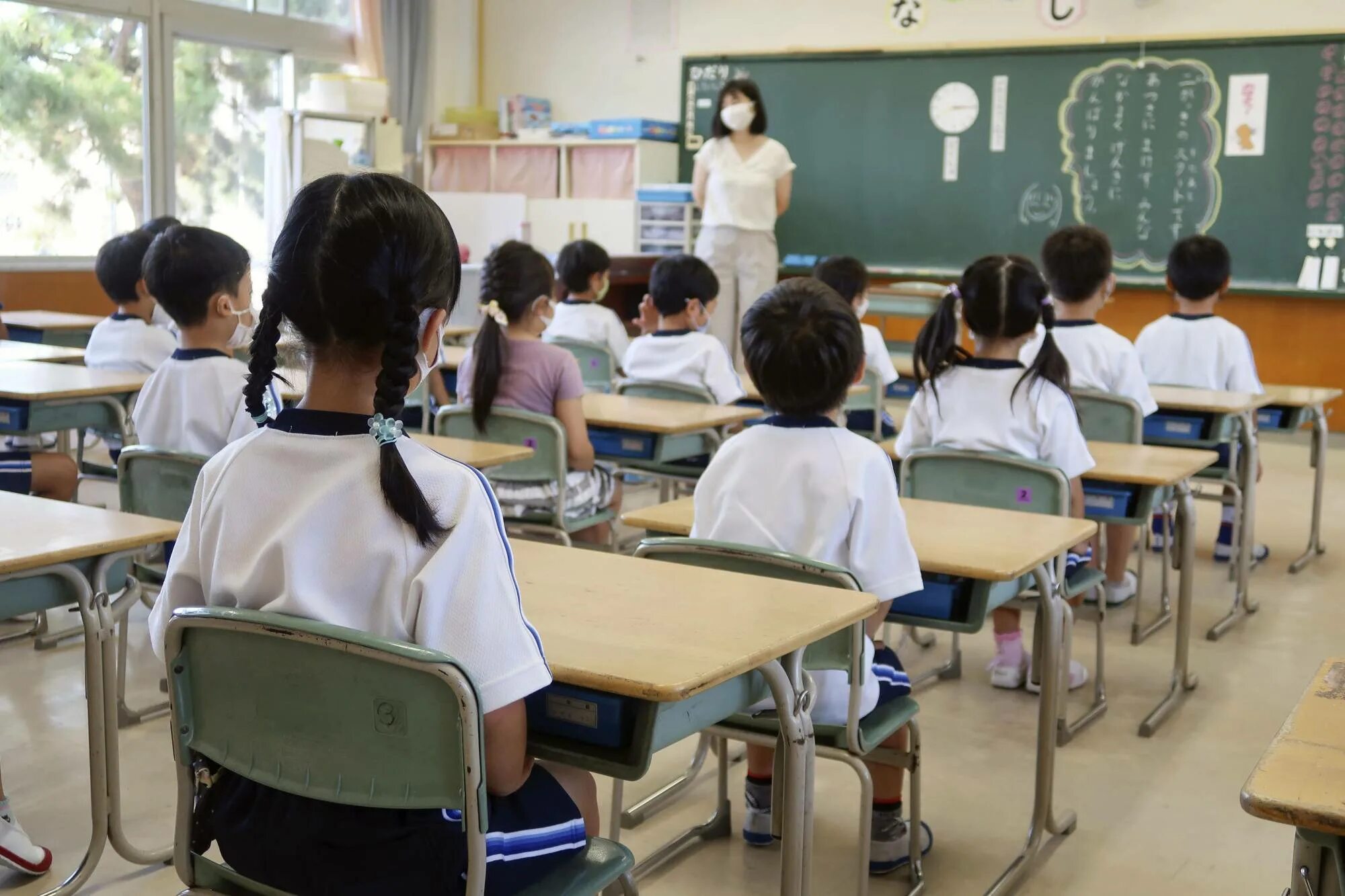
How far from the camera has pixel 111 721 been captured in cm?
209

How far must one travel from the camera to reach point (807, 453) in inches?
77.2

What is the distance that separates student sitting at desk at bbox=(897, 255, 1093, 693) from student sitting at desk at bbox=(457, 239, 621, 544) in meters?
0.87

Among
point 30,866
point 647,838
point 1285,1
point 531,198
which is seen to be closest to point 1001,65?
point 1285,1

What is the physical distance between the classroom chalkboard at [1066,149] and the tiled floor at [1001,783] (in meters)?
3.73

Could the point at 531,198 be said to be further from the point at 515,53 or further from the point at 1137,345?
the point at 1137,345

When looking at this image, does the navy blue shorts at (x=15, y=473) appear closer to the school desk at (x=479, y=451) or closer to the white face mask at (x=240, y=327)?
the white face mask at (x=240, y=327)

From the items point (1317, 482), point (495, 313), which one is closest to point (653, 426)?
point (495, 313)

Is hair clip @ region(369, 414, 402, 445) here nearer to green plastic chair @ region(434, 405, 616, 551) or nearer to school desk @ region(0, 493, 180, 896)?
school desk @ region(0, 493, 180, 896)

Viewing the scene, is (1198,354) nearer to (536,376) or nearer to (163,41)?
(536,376)

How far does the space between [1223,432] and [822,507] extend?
231 cm

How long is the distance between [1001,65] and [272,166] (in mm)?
4211

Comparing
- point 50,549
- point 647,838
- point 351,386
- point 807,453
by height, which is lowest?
point 647,838

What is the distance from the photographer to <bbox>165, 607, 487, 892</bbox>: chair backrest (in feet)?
3.84

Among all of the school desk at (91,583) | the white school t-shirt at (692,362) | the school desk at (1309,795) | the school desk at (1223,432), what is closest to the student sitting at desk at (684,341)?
the white school t-shirt at (692,362)
